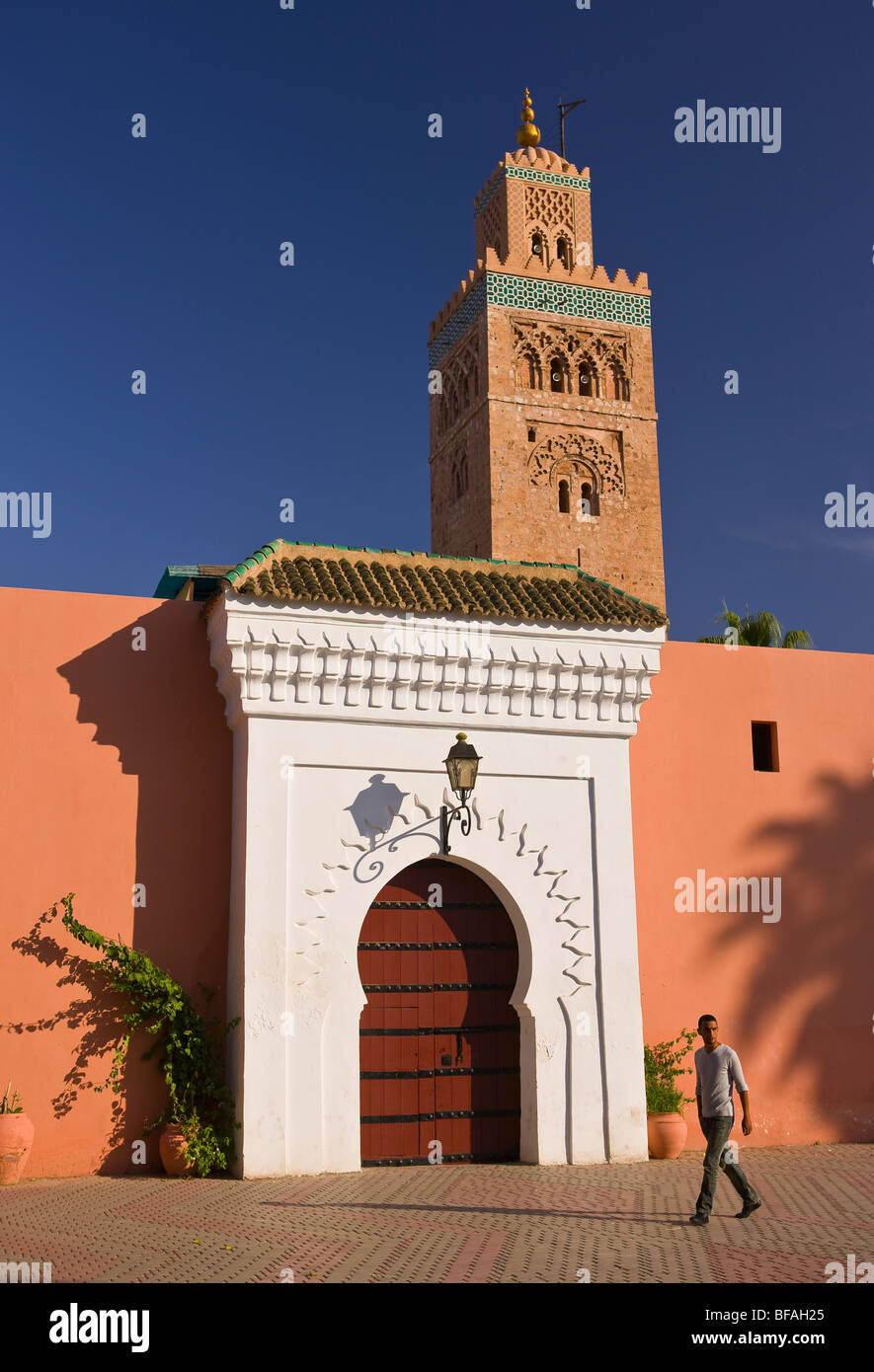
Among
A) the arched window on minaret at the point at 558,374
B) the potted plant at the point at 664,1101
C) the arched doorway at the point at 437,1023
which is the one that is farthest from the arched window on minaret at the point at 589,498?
the arched doorway at the point at 437,1023

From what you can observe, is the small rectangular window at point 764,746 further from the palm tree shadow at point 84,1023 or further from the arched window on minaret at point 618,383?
the arched window on minaret at point 618,383

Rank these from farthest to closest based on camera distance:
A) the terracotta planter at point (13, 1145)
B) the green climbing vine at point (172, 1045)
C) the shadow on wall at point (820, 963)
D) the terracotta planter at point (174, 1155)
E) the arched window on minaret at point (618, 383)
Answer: the arched window on minaret at point (618, 383) → the shadow on wall at point (820, 963) → the green climbing vine at point (172, 1045) → the terracotta planter at point (174, 1155) → the terracotta planter at point (13, 1145)

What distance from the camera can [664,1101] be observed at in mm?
11102

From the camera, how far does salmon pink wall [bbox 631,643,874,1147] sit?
1190 centimetres

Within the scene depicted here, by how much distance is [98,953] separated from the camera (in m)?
10.0

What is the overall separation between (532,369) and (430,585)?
20736mm

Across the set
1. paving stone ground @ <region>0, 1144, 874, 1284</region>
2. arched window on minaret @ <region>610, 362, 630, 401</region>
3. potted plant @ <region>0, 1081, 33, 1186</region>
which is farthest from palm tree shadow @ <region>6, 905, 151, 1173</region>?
arched window on minaret @ <region>610, 362, 630, 401</region>

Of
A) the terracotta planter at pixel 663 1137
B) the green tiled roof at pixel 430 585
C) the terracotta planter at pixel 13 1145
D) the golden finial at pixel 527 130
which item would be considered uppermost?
the golden finial at pixel 527 130

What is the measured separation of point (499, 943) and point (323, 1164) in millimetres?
2358

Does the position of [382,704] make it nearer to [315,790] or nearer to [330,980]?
[315,790]

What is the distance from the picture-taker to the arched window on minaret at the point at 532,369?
99.5 feet

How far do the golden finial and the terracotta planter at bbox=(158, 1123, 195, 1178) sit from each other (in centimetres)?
2884

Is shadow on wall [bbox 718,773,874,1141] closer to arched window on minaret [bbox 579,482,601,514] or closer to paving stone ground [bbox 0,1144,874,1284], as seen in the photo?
paving stone ground [bbox 0,1144,874,1284]
